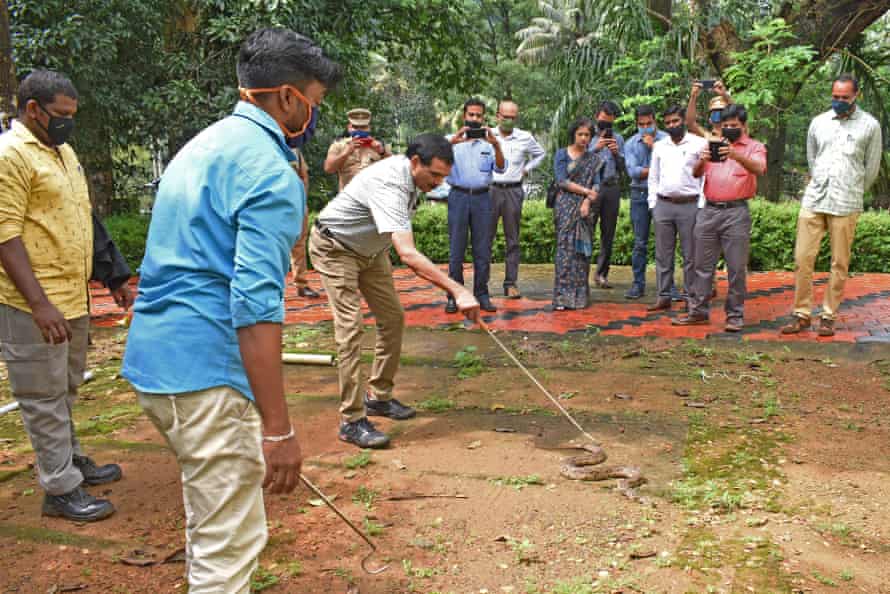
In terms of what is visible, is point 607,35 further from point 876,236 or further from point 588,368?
point 588,368

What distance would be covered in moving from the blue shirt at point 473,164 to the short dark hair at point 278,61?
218 inches

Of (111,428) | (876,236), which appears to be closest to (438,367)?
(111,428)

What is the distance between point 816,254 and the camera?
265 inches

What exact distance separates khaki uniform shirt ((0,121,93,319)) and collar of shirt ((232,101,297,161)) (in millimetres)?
1716

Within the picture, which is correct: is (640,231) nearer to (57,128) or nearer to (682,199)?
(682,199)

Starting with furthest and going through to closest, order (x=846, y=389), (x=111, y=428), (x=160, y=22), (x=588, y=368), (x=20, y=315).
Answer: (x=160, y=22) → (x=588, y=368) → (x=846, y=389) → (x=111, y=428) → (x=20, y=315)

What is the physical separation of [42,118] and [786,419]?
14.0 feet

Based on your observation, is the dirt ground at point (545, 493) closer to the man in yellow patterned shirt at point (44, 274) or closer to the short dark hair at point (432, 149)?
the man in yellow patterned shirt at point (44, 274)

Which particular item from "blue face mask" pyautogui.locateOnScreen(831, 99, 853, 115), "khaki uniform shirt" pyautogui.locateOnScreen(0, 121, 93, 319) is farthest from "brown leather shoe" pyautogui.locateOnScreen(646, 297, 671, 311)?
"khaki uniform shirt" pyautogui.locateOnScreen(0, 121, 93, 319)

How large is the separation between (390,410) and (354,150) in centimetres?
373

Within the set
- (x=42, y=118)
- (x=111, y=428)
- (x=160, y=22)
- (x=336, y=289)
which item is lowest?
(x=111, y=428)

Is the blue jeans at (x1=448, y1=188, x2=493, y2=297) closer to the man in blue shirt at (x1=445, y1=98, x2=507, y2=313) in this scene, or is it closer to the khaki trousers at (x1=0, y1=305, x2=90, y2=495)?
the man in blue shirt at (x1=445, y1=98, x2=507, y2=313)

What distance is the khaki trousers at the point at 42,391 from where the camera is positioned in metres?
3.50

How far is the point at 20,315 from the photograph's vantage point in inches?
138
